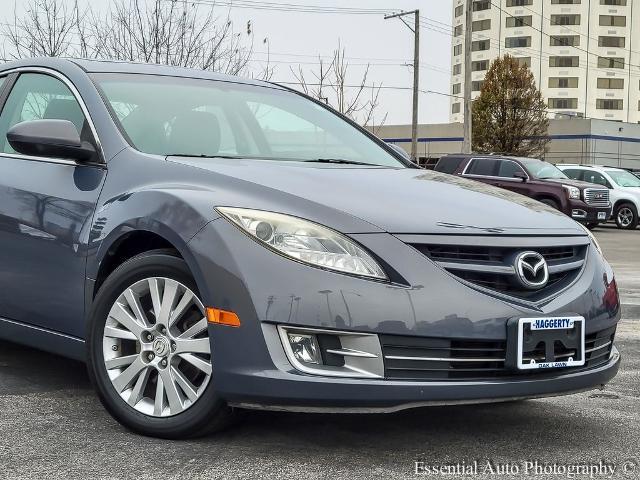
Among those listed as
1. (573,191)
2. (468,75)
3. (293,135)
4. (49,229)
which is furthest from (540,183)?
(49,229)

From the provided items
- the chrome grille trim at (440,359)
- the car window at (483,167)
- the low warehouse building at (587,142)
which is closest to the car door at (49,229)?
the chrome grille trim at (440,359)

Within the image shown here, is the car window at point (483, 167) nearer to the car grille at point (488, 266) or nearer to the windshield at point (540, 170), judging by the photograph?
Answer: the windshield at point (540, 170)

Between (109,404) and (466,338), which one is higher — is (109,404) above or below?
below

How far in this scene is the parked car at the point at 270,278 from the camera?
3.42m

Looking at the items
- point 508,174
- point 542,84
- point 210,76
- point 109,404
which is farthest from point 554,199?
point 542,84

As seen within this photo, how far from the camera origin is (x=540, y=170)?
22906mm

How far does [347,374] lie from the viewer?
342 cm

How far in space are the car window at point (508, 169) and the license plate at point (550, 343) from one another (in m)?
19.3

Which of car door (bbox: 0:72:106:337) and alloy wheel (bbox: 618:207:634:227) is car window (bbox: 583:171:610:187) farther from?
car door (bbox: 0:72:106:337)

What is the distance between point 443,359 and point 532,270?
479 mm

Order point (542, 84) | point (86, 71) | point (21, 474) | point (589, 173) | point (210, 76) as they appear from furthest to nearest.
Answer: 1. point (542, 84)
2. point (589, 173)
3. point (210, 76)
4. point (86, 71)
5. point (21, 474)

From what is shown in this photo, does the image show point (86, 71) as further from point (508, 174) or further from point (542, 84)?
point (542, 84)

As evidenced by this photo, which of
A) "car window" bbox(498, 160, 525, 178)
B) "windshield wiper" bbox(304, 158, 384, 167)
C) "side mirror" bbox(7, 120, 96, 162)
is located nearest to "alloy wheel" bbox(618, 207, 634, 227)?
"car window" bbox(498, 160, 525, 178)

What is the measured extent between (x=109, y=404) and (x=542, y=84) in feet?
301
